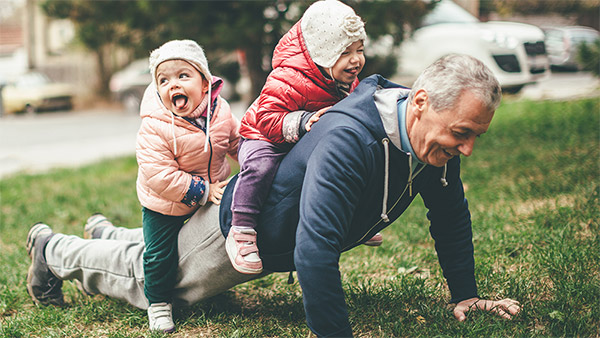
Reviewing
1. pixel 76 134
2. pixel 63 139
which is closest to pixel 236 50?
pixel 63 139

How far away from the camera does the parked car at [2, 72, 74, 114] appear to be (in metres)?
18.9

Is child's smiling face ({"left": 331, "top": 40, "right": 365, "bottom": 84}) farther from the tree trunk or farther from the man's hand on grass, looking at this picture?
the tree trunk

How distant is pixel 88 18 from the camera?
562 inches

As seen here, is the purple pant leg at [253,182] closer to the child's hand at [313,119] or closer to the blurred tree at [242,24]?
the child's hand at [313,119]

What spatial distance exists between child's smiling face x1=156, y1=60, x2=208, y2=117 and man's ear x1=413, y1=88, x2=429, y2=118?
1079 mm

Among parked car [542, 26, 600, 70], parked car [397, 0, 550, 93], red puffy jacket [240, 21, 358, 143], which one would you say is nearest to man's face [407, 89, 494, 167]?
red puffy jacket [240, 21, 358, 143]

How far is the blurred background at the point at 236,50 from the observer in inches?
245

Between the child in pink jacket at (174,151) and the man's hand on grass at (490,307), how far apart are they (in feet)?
3.98

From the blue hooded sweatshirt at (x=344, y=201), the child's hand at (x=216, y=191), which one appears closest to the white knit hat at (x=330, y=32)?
the blue hooded sweatshirt at (x=344, y=201)

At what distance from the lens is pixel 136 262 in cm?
292

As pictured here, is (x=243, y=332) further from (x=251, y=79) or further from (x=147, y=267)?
(x=251, y=79)

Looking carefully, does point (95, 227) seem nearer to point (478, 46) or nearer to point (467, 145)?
point (467, 145)

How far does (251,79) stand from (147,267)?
14.8 feet

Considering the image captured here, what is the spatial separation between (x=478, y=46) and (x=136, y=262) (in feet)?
26.0
